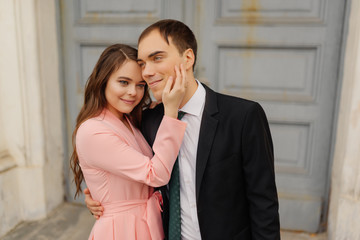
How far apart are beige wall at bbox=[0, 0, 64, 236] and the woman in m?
1.68

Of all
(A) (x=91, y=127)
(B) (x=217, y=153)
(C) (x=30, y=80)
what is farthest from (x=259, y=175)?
(C) (x=30, y=80)

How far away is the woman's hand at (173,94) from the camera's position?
4.53 feet

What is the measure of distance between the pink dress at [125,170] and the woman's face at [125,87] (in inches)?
3.6

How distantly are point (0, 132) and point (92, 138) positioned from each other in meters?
2.05

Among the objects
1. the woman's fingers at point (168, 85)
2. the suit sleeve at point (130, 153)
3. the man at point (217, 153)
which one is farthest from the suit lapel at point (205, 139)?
the woman's fingers at point (168, 85)

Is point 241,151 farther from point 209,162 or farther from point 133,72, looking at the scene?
point 133,72

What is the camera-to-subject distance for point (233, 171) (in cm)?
145

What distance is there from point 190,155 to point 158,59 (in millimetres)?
497

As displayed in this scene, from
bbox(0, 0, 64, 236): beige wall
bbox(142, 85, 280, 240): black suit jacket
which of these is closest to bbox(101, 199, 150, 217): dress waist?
bbox(142, 85, 280, 240): black suit jacket

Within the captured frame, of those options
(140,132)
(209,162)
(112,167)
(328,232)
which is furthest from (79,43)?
(328,232)

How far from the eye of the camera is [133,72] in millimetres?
1563

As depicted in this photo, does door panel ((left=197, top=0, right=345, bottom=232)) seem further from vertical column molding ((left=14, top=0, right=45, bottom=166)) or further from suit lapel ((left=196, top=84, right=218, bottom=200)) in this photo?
vertical column molding ((left=14, top=0, right=45, bottom=166))

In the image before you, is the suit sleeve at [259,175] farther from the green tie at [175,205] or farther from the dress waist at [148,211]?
the dress waist at [148,211]

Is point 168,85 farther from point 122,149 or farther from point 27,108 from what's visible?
point 27,108
